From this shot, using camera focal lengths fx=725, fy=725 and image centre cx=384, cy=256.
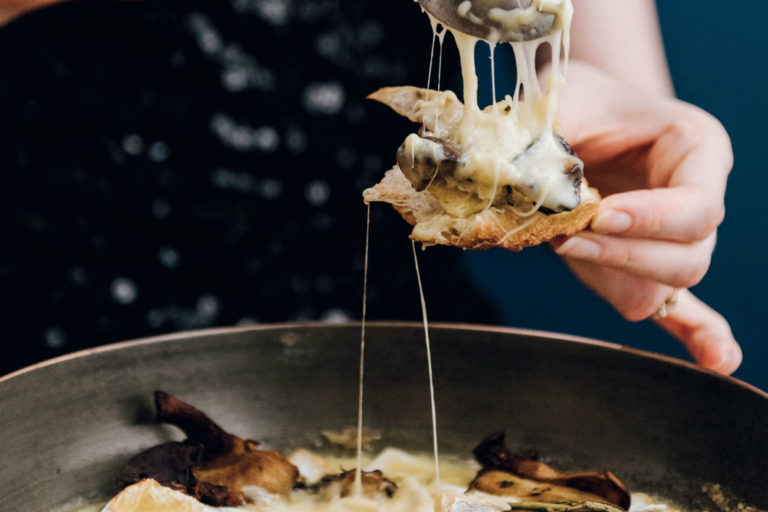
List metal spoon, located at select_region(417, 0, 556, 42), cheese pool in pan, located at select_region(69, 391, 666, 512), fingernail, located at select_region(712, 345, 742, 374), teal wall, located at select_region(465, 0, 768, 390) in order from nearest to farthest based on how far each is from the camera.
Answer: metal spoon, located at select_region(417, 0, 556, 42) < cheese pool in pan, located at select_region(69, 391, 666, 512) < fingernail, located at select_region(712, 345, 742, 374) < teal wall, located at select_region(465, 0, 768, 390)

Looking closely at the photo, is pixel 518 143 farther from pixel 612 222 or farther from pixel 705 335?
pixel 705 335

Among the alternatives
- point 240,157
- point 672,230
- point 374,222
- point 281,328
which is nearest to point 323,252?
point 374,222

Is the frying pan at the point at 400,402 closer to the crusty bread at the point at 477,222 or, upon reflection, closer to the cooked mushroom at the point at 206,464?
the cooked mushroom at the point at 206,464

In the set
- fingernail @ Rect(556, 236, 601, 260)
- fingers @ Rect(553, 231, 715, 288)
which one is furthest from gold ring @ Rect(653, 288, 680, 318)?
fingernail @ Rect(556, 236, 601, 260)

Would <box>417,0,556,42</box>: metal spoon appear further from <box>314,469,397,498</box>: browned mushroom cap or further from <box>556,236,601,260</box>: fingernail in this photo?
<box>314,469,397,498</box>: browned mushroom cap

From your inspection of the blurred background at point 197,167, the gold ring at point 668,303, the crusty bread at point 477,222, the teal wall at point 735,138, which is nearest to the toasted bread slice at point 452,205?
the crusty bread at point 477,222

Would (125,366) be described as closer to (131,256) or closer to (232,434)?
(232,434)
